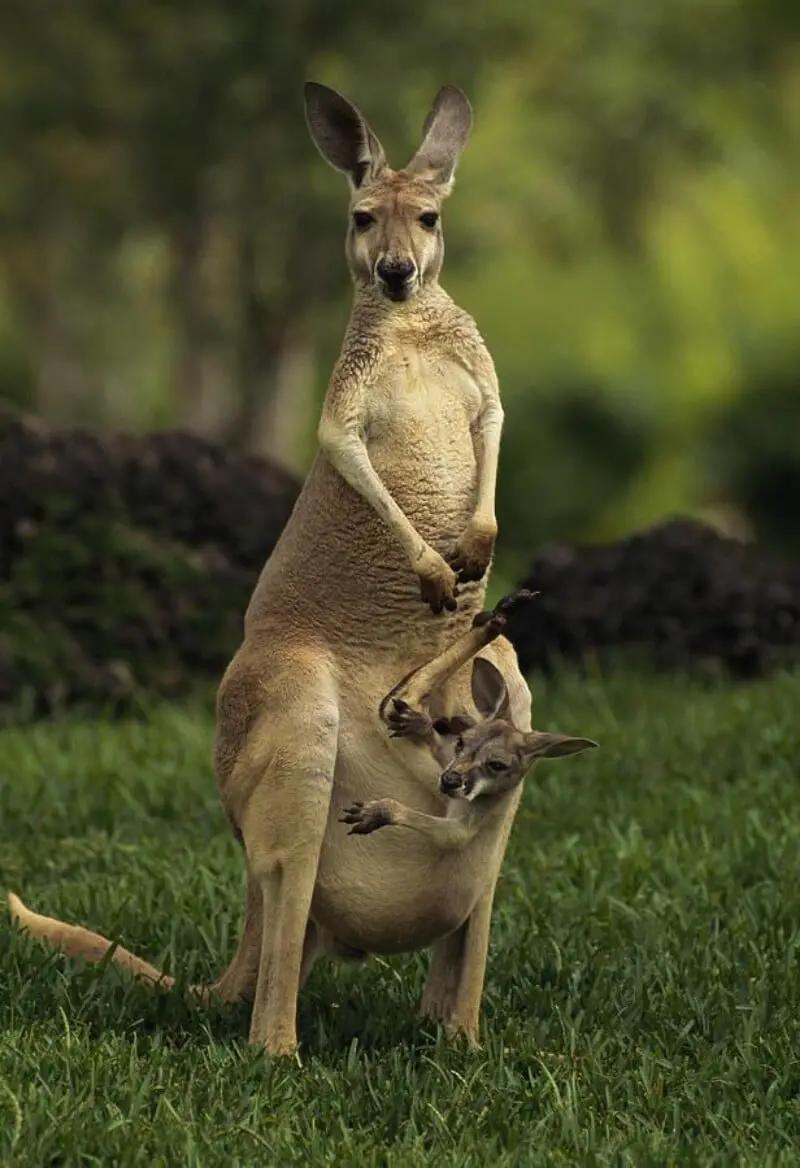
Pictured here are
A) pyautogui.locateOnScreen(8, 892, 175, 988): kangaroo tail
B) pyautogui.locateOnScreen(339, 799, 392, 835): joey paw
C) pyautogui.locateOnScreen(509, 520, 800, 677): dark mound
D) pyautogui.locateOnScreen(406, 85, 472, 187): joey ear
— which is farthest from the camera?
pyautogui.locateOnScreen(509, 520, 800, 677): dark mound

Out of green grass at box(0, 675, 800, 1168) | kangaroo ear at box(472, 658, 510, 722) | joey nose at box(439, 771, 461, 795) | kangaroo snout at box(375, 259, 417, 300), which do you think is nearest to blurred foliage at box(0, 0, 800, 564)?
green grass at box(0, 675, 800, 1168)

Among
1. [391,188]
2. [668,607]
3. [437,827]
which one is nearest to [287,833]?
[437,827]

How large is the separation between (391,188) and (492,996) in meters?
2.01

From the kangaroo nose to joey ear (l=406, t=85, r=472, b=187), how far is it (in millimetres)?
368

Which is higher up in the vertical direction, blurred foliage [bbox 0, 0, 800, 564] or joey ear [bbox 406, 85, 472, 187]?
blurred foliage [bbox 0, 0, 800, 564]

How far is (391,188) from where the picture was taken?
493cm

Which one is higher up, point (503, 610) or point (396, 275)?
point (396, 275)

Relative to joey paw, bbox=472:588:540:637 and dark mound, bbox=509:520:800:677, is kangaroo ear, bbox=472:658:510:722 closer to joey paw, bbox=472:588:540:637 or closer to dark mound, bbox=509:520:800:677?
joey paw, bbox=472:588:540:637

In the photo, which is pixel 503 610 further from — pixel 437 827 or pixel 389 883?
pixel 389 883

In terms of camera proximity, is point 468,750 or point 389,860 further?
point 389,860

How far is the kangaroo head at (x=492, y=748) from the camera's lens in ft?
15.4

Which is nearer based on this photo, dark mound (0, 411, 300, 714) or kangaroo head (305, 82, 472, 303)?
kangaroo head (305, 82, 472, 303)

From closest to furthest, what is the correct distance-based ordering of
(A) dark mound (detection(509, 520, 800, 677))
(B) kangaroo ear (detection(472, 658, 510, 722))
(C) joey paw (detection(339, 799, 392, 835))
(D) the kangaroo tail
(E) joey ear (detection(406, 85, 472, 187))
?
(C) joey paw (detection(339, 799, 392, 835)) → (B) kangaroo ear (detection(472, 658, 510, 722)) → (E) joey ear (detection(406, 85, 472, 187)) → (D) the kangaroo tail → (A) dark mound (detection(509, 520, 800, 677))

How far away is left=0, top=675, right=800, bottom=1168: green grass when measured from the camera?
438 centimetres
